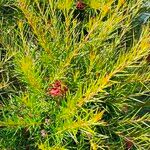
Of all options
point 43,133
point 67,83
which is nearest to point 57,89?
point 67,83

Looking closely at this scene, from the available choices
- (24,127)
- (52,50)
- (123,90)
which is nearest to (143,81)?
(123,90)

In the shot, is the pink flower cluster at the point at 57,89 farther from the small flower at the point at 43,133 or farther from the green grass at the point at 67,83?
the small flower at the point at 43,133

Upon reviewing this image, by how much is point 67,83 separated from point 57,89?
5 cm

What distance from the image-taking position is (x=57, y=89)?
50.4 inches

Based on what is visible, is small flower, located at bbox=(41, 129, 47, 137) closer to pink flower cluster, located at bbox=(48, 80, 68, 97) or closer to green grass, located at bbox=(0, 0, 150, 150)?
green grass, located at bbox=(0, 0, 150, 150)

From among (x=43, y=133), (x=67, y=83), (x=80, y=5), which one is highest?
(x=80, y=5)

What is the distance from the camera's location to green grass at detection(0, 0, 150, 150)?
123 centimetres

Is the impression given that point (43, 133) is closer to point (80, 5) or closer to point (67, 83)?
point (67, 83)

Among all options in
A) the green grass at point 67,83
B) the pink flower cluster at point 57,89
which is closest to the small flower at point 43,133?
the green grass at point 67,83

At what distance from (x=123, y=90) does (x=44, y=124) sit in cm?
28

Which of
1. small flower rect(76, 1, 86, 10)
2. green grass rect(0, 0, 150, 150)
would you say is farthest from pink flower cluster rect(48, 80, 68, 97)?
small flower rect(76, 1, 86, 10)

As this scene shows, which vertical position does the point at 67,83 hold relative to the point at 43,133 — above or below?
Result: above

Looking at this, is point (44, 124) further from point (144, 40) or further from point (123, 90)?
point (144, 40)

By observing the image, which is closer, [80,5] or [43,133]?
[43,133]
